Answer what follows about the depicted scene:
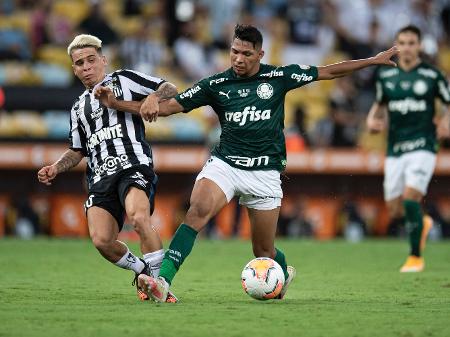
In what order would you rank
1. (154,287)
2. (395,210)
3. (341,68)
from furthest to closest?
(395,210), (341,68), (154,287)

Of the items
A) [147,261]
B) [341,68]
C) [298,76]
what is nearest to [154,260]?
[147,261]

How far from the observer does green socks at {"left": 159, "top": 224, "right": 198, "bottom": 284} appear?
8.04m

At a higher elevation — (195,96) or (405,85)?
(405,85)

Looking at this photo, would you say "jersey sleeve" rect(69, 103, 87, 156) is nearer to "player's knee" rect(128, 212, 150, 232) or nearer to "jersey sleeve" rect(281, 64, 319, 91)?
"player's knee" rect(128, 212, 150, 232)

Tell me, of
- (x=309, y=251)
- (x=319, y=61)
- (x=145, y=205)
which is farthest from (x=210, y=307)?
(x=319, y=61)

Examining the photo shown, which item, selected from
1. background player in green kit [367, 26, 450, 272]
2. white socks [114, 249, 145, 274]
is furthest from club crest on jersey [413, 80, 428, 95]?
white socks [114, 249, 145, 274]

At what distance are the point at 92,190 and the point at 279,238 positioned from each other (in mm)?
10562

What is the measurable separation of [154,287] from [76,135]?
5.90ft

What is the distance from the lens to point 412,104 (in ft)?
41.2

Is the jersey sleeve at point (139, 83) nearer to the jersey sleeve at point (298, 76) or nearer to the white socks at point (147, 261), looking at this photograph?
the jersey sleeve at point (298, 76)

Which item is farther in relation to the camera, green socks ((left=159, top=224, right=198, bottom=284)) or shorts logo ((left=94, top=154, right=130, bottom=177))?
shorts logo ((left=94, top=154, right=130, bottom=177))

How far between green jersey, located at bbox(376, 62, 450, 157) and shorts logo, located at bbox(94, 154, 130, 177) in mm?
4891

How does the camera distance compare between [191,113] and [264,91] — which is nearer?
[264,91]

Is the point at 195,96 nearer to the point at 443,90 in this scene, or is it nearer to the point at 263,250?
the point at 263,250
